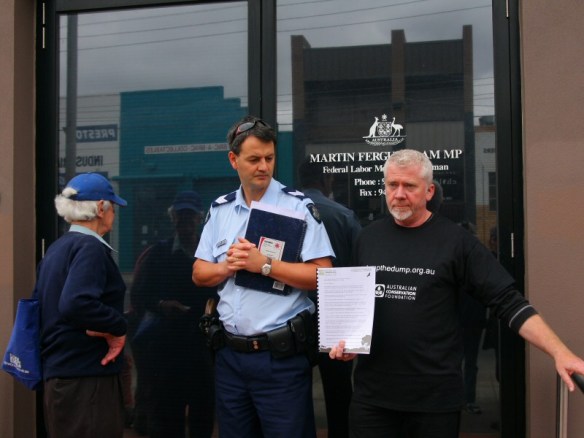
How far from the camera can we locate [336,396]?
375 cm

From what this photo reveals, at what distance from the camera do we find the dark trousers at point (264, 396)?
2.91m

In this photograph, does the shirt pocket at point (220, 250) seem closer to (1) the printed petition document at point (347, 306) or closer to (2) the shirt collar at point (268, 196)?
(2) the shirt collar at point (268, 196)

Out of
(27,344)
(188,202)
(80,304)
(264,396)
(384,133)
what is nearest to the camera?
(80,304)

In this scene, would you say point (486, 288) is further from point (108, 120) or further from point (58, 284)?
point (108, 120)

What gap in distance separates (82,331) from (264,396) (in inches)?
35.1

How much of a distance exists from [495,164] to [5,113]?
9.57 feet

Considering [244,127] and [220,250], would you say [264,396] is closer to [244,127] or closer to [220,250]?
[220,250]

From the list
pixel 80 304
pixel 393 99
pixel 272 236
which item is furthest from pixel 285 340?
pixel 393 99

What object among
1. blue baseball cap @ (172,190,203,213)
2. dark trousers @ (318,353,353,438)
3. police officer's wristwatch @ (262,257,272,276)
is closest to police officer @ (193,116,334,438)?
police officer's wristwatch @ (262,257,272,276)

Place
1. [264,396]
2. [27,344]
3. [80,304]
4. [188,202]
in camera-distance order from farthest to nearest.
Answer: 1. [188,202]
2. [27,344]
3. [264,396]
4. [80,304]

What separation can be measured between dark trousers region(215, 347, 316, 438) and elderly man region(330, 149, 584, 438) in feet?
1.00

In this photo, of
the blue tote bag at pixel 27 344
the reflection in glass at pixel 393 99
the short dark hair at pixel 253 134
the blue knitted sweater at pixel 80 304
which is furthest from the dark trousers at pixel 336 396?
the blue tote bag at pixel 27 344

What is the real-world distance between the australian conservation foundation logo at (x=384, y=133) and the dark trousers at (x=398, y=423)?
1558 mm

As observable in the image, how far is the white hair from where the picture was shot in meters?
3.08
